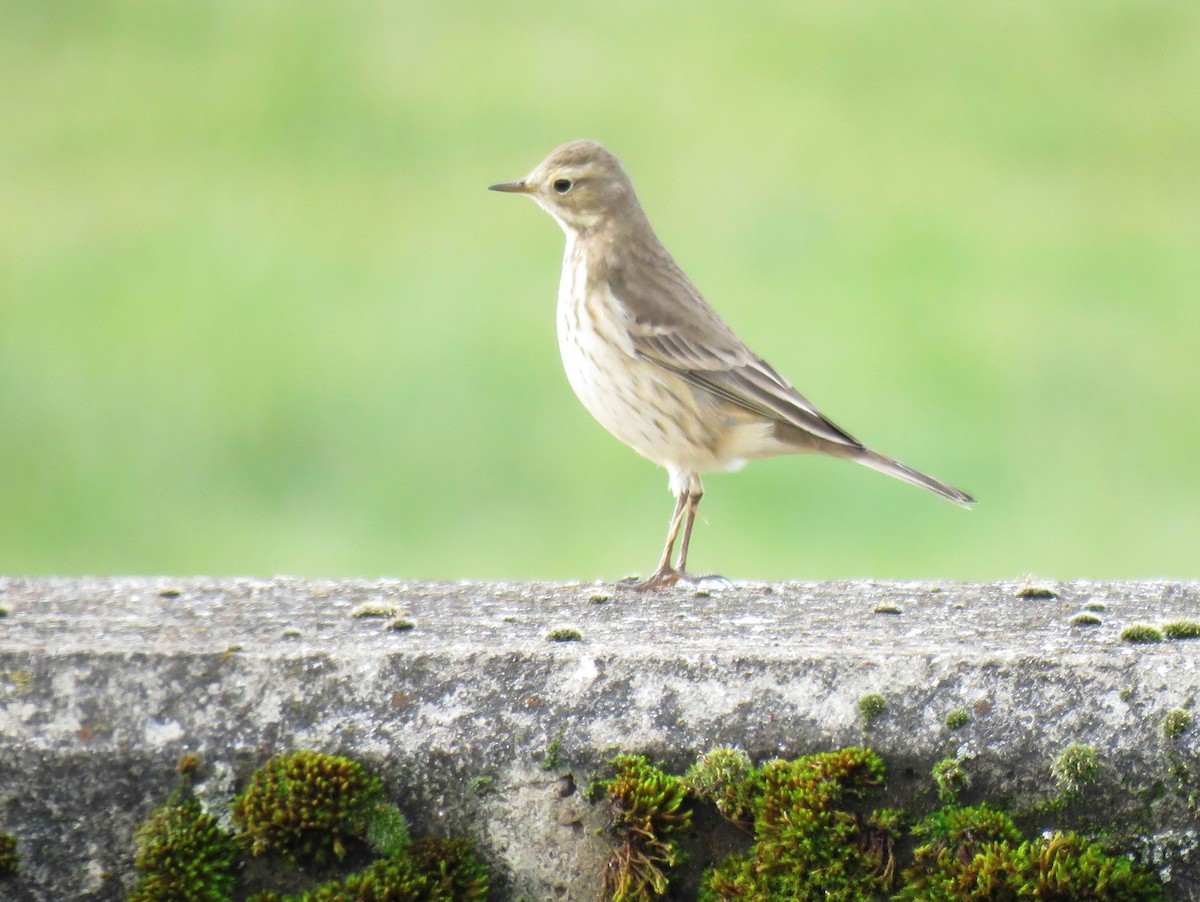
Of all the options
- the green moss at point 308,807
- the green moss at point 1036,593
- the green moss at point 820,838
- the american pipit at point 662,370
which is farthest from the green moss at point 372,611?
the american pipit at point 662,370

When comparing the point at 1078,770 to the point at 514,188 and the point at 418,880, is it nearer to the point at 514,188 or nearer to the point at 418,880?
the point at 418,880

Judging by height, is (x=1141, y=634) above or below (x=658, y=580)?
below

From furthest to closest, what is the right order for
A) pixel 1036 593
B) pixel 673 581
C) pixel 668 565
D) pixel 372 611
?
pixel 668 565
pixel 673 581
pixel 1036 593
pixel 372 611

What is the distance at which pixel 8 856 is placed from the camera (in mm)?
2588

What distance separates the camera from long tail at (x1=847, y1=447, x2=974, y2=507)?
5102mm

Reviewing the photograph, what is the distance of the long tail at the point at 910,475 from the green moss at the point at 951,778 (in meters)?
2.62

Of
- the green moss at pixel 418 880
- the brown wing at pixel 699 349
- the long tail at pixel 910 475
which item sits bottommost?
the green moss at pixel 418 880

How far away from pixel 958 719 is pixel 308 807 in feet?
3.73

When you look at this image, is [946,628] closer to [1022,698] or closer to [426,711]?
[1022,698]

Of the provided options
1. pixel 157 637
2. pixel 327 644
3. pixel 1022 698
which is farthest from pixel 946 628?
pixel 157 637

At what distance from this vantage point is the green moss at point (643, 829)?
8.36ft

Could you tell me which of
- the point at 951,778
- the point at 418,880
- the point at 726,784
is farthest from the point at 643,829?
the point at 951,778

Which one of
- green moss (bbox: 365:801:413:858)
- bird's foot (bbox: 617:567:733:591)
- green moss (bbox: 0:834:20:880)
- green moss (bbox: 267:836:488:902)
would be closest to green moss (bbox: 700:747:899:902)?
green moss (bbox: 267:836:488:902)

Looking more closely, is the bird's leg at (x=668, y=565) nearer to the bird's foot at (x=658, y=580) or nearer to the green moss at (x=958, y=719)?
the bird's foot at (x=658, y=580)
